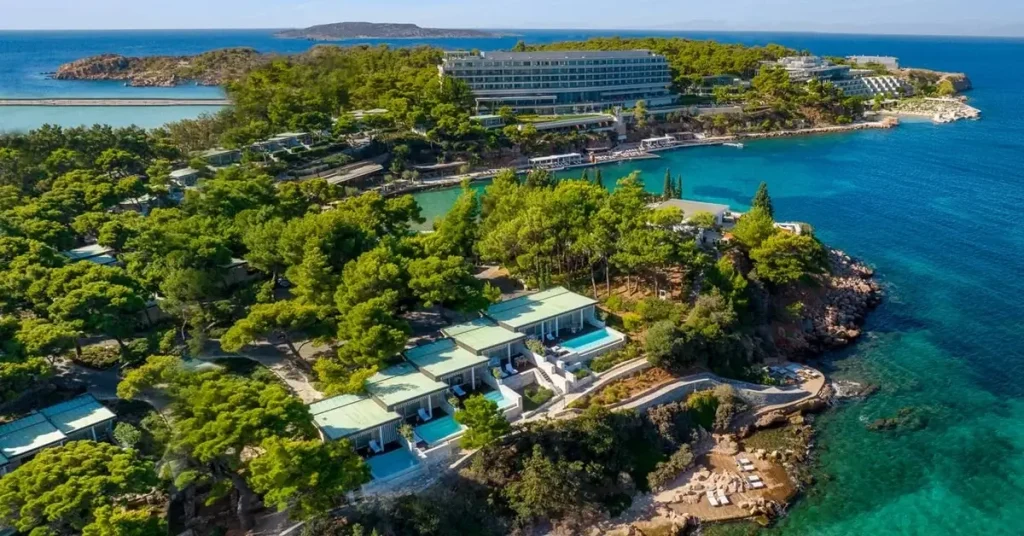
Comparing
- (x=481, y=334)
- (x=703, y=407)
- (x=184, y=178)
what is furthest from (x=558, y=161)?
(x=703, y=407)

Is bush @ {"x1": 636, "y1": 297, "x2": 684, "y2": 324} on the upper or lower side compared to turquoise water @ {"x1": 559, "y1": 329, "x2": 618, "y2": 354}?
upper

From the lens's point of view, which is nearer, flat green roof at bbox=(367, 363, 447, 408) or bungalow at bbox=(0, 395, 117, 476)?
bungalow at bbox=(0, 395, 117, 476)

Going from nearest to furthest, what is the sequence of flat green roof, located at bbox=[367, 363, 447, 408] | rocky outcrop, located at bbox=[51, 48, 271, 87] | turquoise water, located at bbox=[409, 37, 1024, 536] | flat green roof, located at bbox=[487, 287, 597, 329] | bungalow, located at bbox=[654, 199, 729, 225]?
1. flat green roof, located at bbox=[367, 363, 447, 408]
2. turquoise water, located at bbox=[409, 37, 1024, 536]
3. flat green roof, located at bbox=[487, 287, 597, 329]
4. bungalow, located at bbox=[654, 199, 729, 225]
5. rocky outcrop, located at bbox=[51, 48, 271, 87]

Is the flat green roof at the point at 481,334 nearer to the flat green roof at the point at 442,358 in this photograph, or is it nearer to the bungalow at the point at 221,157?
the flat green roof at the point at 442,358

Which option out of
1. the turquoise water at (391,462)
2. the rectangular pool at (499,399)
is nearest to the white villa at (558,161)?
the rectangular pool at (499,399)

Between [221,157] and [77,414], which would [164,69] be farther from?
[77,414]

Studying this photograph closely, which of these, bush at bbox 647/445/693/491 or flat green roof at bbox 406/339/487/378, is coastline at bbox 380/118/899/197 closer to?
flat green roof at bbox 406/339/487/378

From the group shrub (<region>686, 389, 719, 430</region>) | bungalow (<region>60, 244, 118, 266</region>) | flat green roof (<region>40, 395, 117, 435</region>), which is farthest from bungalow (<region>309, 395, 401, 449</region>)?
bungalow (<region>60, 244, 118, 266</region>)

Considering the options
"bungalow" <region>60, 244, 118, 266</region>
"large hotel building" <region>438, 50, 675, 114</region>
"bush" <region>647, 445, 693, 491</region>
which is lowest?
"bush" <region>647, 445, 693, 491</region>
